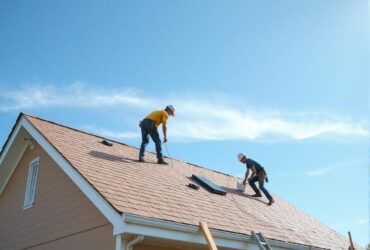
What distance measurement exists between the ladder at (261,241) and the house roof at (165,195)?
21 centimetres

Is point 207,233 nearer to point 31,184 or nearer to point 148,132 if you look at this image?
point 148,132

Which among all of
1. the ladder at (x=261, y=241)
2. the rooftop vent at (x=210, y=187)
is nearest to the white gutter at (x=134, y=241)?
Answer: the ladder at (x=261, y=241)

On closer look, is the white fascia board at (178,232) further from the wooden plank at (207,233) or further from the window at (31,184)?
the window at (31,184)

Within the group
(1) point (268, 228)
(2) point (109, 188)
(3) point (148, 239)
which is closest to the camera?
(3) point (148, 239)

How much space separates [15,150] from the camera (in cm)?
1149

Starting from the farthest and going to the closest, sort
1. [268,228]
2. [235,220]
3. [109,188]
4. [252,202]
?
[252,202], [268,228], [235,220], [109,188]

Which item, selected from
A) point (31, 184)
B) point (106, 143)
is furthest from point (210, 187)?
point (31, 184)

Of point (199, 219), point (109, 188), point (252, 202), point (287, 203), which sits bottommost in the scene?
point (199, 219)

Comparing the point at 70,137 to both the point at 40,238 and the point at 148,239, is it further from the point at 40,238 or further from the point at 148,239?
the point at 148,239

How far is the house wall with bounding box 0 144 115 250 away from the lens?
764cm

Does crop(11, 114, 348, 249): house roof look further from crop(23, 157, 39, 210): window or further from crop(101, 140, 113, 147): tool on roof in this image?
crop(23, 157, 39, 210): window

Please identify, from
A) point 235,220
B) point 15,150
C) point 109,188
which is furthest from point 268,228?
point 15,150

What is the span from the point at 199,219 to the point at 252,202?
167 inches

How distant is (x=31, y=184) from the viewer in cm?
1070
